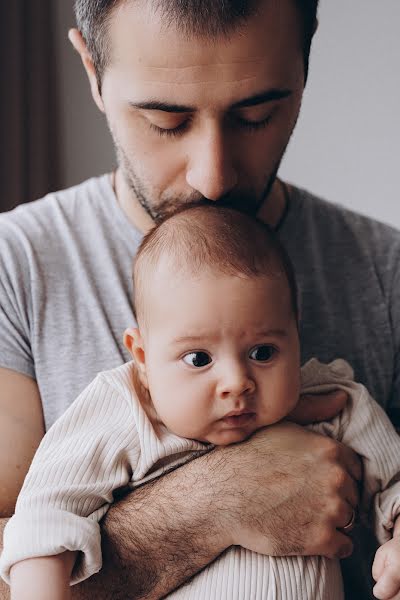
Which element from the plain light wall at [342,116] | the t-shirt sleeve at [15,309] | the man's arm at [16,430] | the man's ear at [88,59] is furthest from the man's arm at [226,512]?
the plain light wall at [342,116]

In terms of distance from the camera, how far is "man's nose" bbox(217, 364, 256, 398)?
1124 mm

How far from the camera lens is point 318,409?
4.35ft

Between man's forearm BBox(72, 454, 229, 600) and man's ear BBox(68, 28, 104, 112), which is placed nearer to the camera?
man's forearm BBox(72, 454, 229, 600)

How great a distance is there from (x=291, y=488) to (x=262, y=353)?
24 cm

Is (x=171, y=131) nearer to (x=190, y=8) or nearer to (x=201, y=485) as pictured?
(x=190, y=8)

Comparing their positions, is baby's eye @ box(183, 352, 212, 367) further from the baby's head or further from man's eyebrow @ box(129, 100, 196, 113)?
man's eyebrow @ box(129, 100, 196, 113)

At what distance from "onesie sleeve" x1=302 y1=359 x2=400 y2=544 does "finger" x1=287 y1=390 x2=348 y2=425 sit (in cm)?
2

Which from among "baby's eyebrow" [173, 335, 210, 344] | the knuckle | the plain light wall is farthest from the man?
the plain light wall

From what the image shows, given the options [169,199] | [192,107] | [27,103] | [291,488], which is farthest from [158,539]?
[27,103]

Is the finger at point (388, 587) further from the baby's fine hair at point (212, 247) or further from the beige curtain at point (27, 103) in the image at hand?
the beige curtain at point (27, 103)

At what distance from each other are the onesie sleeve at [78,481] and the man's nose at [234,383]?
18 cm

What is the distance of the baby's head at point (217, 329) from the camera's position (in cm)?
115

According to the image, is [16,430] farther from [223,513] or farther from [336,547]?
[336,547]

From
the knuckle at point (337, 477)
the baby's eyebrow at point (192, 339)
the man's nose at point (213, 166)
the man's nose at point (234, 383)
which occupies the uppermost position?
the man's nose at point (213, 166)
